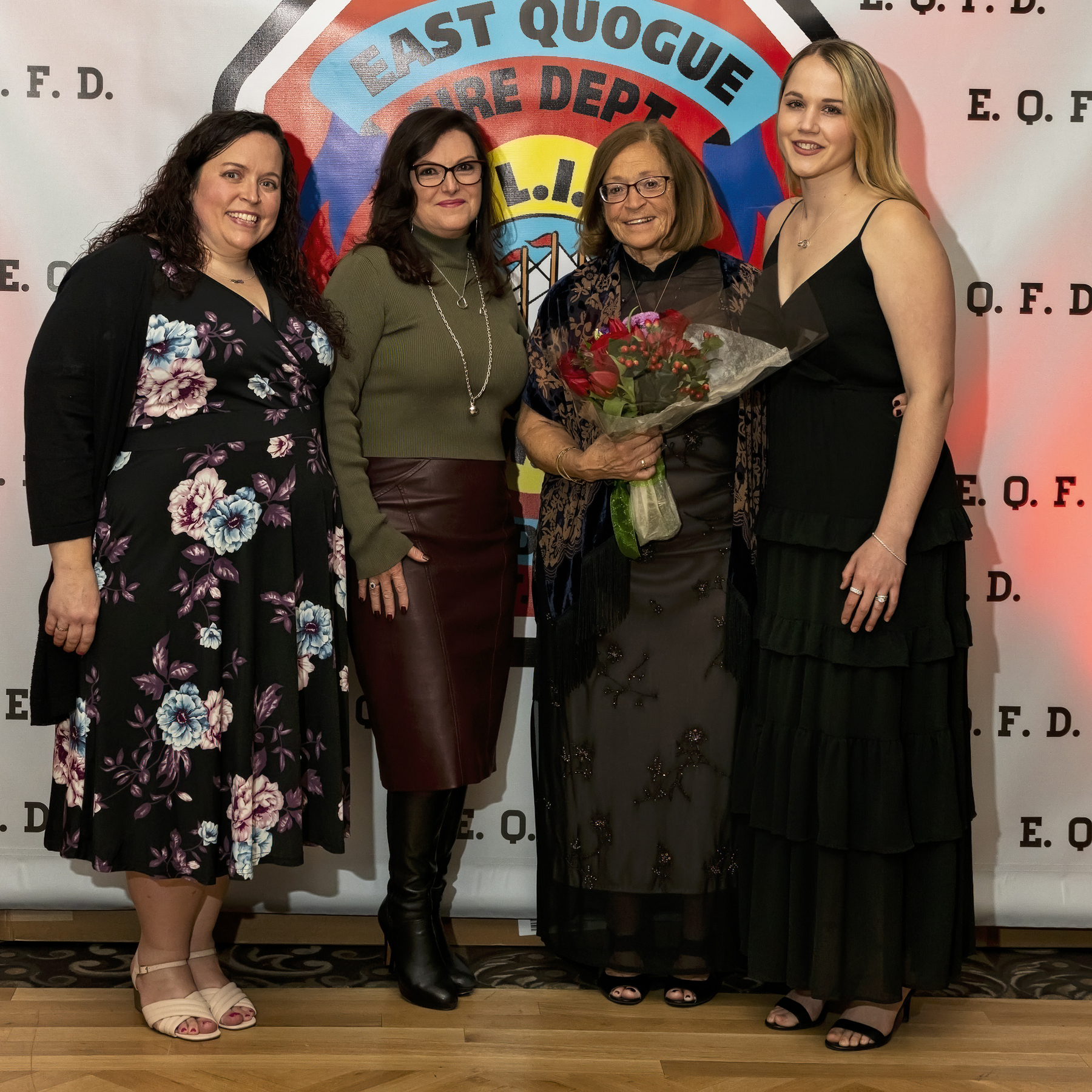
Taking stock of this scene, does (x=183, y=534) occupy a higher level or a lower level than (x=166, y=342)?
lower

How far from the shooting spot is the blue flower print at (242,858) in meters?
2.24

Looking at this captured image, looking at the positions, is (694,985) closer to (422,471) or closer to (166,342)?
(422,471)

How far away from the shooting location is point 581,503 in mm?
2479

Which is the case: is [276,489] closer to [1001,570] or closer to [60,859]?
[60,859]

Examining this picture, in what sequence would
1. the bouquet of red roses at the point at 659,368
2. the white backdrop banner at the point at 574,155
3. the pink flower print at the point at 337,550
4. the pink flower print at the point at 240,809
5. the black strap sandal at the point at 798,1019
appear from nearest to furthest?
the bouquet of red roses at the point at 659,368 < the pink flower print at the point at 240,809 < the pink flower print at the point at 337,550 < the black strap sandal at the point at 798,1019 < the white backdrop banner at the point at 574,155

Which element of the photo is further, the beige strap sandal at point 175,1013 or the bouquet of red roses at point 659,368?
the beige strap sandal at point 175,1013

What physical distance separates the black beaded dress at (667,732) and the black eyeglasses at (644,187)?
0.44 feet

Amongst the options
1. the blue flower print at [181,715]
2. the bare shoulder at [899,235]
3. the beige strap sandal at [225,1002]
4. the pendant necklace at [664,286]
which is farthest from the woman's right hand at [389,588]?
the bare shoulder at [899,235]

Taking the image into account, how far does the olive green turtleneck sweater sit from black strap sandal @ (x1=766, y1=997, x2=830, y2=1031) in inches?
47.7

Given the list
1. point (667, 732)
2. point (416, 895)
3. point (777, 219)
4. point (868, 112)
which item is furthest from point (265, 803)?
point (868, 112)

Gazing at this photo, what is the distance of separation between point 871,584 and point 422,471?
903 mm

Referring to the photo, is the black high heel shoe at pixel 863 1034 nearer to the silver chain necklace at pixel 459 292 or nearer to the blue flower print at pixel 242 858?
the blue flower print at pixel 242 858

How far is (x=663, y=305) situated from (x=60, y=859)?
1.92m

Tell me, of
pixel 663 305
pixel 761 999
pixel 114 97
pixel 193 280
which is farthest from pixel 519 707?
pixel 114 97
